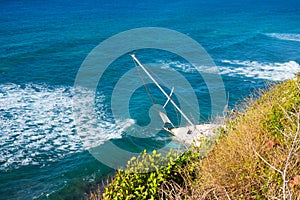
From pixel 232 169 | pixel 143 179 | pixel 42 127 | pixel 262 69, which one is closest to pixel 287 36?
pixel 262 69

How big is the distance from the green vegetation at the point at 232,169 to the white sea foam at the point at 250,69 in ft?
103

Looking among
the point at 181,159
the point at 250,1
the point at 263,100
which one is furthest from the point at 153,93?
the point at 250,1

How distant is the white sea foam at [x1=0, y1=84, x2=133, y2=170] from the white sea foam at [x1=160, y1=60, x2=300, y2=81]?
1606 centimetres

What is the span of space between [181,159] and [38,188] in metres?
13.5

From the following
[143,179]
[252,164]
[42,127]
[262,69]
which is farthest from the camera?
[262,69]

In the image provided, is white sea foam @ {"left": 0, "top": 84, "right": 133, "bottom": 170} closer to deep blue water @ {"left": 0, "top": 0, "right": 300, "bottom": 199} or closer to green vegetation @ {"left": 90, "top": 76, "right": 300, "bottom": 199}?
deep blue water @ {"left": 0, "top": 0, "right": 300, "bottom": 199}

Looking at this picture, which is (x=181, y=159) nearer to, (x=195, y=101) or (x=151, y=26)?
(x=195, y=101)

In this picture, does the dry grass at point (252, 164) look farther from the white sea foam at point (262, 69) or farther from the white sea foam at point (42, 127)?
the white sea foam at point (262, 69)

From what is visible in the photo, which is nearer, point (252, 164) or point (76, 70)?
point (252, 164)

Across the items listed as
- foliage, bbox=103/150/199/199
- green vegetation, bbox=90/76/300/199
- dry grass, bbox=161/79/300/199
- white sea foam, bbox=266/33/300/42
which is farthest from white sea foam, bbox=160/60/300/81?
foliage, bbox=103/150/199/199

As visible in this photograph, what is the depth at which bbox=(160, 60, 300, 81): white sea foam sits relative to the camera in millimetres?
45531

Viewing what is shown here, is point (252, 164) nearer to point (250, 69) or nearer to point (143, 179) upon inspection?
point (143, 179)

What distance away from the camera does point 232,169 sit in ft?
41.5

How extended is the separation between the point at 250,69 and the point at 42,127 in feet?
101
